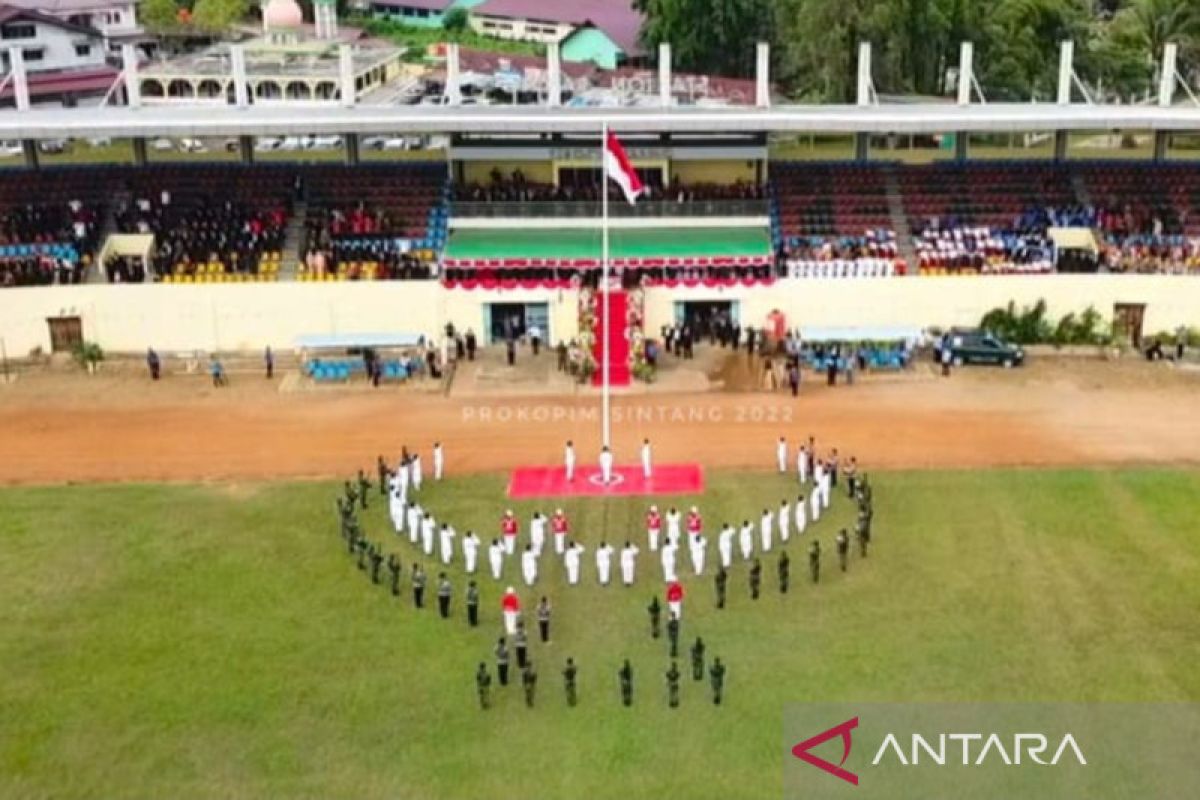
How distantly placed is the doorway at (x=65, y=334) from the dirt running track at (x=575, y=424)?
7.66 feet

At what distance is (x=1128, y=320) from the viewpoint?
43500mm

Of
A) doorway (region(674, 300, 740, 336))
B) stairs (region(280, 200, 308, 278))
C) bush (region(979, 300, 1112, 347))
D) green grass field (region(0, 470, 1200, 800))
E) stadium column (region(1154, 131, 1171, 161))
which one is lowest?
green grass field (region(0, 470, 1200, 800))

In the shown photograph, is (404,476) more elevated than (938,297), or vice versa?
(938,297)

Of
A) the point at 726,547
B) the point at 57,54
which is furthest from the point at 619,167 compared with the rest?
the point at 57,54

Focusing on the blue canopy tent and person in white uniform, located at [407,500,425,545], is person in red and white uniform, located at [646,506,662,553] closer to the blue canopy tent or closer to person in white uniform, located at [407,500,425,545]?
person in white uniform, located at [407,500,425,545]

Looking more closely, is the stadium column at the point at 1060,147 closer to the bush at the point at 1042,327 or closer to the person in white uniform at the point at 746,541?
the bush at the point at 1042,327

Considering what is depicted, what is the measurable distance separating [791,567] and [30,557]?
14.9 metres

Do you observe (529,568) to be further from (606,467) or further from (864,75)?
(864,75)

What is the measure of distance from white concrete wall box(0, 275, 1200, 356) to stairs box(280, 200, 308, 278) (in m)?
1.49

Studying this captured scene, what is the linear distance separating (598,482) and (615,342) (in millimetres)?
9565

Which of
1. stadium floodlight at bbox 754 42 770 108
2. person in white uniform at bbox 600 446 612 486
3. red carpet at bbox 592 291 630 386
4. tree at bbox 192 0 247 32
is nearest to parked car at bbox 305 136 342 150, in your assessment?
stadium floodlight at bbox 754 42 770 108

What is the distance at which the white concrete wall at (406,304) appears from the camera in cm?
4300

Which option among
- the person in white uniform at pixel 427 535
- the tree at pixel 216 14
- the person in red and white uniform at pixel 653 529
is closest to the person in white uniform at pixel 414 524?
the person in white uniform at pixel 427 535

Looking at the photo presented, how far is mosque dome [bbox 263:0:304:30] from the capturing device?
10450 cm
